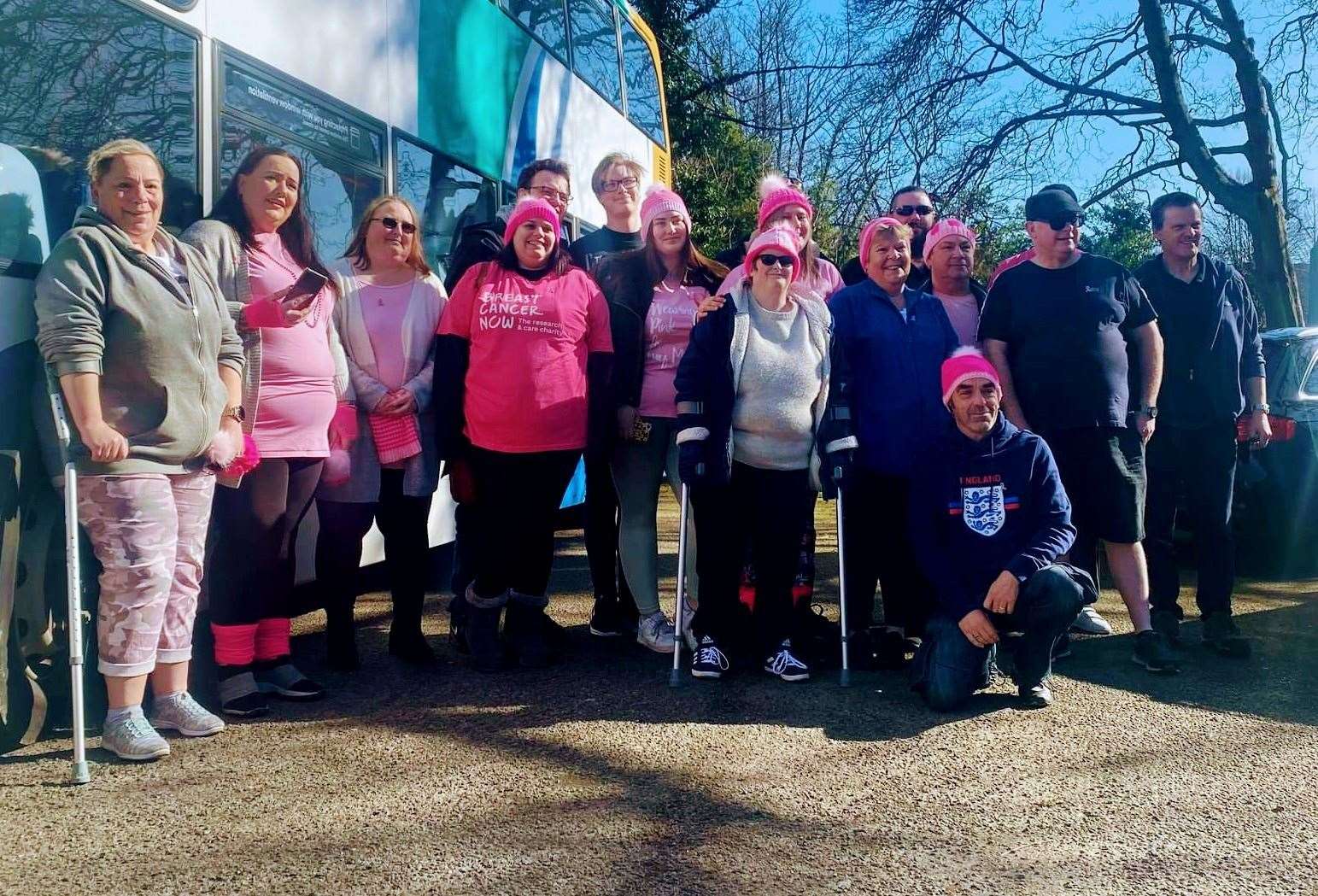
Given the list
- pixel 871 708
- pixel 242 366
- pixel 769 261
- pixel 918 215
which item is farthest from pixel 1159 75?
pixel 242 366

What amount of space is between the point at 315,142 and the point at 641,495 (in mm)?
2170

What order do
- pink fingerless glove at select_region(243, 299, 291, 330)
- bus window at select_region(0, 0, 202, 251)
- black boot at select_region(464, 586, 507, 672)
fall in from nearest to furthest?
1. bus window at select_region(0, 0, 202, 251)
2. pink fingerless glove at select_region(243, 299, 291, 330)
3. black boot at select_region(464, 586, 507, 672)

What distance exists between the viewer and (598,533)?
532 cm

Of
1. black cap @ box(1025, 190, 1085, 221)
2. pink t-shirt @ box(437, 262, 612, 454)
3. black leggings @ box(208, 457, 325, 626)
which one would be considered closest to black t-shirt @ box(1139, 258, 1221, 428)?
black cap @ box(1025, 190, 1085, 221)

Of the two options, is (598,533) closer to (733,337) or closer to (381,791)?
(733,337)

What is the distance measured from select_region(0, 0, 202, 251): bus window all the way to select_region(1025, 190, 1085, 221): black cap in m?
3.54

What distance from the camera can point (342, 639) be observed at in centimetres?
481

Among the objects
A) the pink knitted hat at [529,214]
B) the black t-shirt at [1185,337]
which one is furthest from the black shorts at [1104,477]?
the pink knitted hat at [529,214]

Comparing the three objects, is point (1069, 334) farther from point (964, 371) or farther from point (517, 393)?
point (517, 393)

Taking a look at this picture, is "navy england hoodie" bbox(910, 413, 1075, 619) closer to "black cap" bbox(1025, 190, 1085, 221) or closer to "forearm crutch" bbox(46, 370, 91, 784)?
"black cap" bbox(1025, 190, 1085, 221)

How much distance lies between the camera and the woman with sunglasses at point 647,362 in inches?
193

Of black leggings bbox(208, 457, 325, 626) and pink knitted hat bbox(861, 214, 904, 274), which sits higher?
pink knitted hat bbox(861, 214, 904, 274)

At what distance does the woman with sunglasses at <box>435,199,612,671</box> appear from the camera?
14.9ft

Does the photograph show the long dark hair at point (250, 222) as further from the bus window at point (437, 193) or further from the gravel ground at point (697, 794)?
the gravel ground at point (697, 794)
